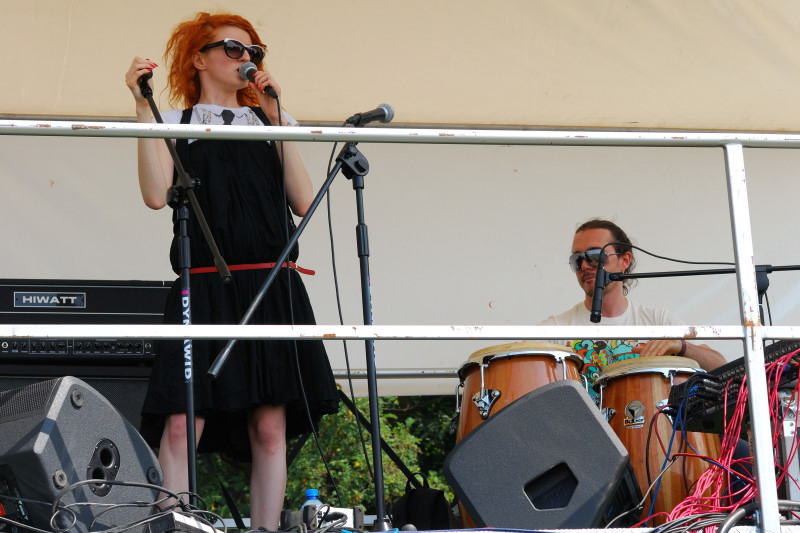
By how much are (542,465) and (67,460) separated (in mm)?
948

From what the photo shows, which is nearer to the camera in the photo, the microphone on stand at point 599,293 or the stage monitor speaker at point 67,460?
the stage monitor speaker at point 67,460

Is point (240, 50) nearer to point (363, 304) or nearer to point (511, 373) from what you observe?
point (363, 304)

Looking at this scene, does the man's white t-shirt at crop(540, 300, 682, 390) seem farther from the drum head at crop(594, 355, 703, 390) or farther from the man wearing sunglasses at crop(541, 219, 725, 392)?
the drum head at crop(594, 355, 703, 390)

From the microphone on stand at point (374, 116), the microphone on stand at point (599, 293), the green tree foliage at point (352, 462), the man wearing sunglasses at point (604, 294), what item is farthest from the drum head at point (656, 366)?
the green tree foliage at point (352, 462)

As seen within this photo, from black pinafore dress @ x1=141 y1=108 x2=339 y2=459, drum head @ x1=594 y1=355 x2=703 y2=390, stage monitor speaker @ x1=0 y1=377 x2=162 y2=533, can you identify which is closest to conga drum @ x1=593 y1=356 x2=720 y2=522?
drum head @ x1=594 y1=355 x2=703 y2=390

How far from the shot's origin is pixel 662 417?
2795 millimetres

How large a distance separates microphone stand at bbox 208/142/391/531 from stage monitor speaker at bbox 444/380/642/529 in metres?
0.16

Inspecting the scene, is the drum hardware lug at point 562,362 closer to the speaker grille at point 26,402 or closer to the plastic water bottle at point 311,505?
the plastic water bottle at point 311,505

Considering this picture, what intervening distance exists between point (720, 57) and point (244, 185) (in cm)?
230

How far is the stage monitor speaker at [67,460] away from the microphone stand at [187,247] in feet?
1.18

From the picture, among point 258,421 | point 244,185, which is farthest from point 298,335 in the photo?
point 244,185

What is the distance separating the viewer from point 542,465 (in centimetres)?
207

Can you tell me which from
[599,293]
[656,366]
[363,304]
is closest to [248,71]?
[363,304]

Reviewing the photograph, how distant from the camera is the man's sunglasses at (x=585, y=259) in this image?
3.81 m
